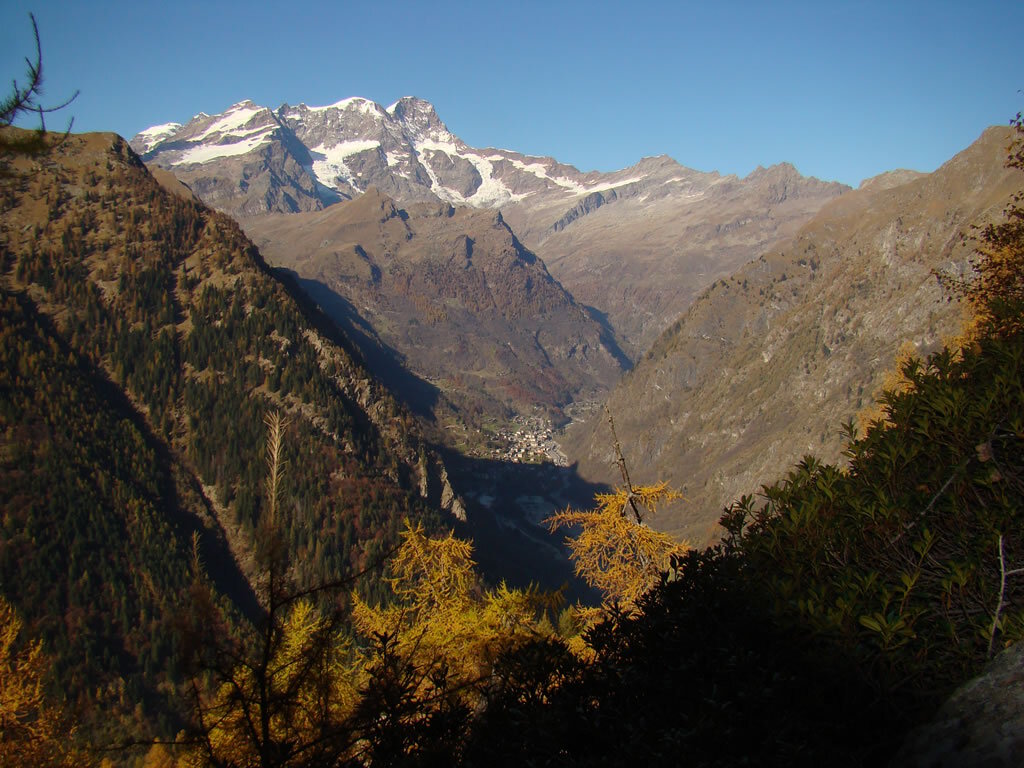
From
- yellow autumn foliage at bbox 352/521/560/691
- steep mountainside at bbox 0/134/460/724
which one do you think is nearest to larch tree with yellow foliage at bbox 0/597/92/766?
yellow autumn foliage at bbox 352/521/560/691

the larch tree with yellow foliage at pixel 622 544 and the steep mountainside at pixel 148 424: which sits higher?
the steep mountainside at pixel 148 424

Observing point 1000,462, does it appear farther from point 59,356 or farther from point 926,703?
point 59,356

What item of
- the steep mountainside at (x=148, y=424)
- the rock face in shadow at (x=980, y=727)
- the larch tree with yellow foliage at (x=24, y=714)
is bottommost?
the rock face in shadow at (x=980, y=727)

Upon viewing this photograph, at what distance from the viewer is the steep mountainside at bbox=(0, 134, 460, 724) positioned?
9238 cm

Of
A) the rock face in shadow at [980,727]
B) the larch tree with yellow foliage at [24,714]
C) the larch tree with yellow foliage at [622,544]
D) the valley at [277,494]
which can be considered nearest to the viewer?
the rock face in shadow at [980,727]

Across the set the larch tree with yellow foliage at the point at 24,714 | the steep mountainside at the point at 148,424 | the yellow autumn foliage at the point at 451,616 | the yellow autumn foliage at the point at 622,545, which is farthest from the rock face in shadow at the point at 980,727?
the steep mountainside at the point at 148,424

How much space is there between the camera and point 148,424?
13875 cm

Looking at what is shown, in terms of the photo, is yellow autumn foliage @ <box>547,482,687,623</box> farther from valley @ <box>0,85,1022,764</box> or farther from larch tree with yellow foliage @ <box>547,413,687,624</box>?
valley @ <box>0,85,1022,764</box>

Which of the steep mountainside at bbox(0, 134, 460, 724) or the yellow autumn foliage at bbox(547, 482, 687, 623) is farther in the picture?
the steep mountainside at bbox(0, 134, 460, 724)

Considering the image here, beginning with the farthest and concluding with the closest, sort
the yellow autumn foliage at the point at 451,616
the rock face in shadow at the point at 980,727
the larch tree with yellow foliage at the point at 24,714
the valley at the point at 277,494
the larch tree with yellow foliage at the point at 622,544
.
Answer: the larch tree with yellow foliage at the point at 622,544 → the yellow autumn foliage at the point at 451,616 → the larch tree with yellow foliage at the point at 24,714 → the valley at the point at 277,494 → the rock face in shadow at the point at 980,727

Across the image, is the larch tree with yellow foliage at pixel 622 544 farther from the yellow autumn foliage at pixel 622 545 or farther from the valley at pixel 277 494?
the valley at pixel 277 494

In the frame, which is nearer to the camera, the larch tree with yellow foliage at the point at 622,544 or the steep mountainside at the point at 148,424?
the larch tree with yellow foliage at the point at 622,544

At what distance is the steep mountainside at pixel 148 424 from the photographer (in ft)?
303

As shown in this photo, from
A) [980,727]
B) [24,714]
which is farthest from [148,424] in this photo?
[980,727]
